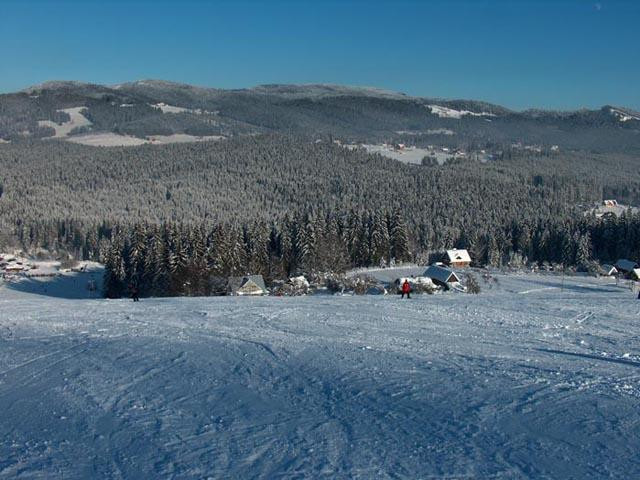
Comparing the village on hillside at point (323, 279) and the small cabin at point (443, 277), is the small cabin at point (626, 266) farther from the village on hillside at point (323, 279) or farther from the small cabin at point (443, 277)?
the small cabin at point (443, 277)

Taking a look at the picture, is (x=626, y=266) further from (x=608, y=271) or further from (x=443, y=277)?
(x=443, y=277)

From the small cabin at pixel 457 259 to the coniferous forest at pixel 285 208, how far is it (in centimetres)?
417

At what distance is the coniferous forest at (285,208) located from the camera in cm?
4575

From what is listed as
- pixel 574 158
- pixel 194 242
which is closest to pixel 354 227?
pixel 194 242

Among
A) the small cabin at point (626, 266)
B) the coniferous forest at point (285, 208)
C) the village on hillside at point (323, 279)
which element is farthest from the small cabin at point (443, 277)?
the small cabin at point (626, 266)

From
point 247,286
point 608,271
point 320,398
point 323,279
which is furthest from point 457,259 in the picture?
point 320,398

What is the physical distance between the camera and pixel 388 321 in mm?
16906

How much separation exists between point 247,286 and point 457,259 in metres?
26.9

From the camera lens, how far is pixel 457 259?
5803cm

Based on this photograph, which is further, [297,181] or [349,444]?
[297,181]

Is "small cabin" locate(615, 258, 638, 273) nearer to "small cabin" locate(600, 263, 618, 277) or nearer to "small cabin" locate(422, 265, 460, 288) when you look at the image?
"small cabin" locate(600, 263, 618, 277)

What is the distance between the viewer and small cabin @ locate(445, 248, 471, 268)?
57812mm

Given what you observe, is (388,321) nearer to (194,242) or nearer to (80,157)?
(194,242)

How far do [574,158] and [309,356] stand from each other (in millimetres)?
196965
